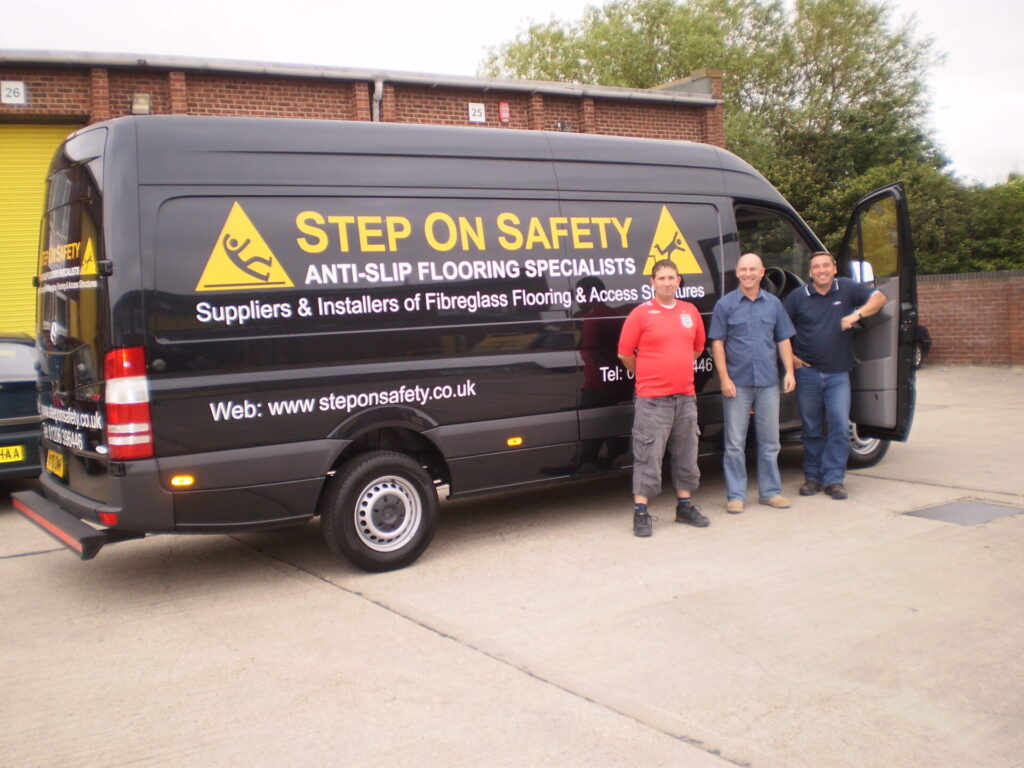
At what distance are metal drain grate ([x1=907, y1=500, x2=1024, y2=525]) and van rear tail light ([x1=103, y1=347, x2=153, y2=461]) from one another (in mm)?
4964

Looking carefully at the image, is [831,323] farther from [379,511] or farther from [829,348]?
[379,511]

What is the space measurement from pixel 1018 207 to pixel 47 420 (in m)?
21.4

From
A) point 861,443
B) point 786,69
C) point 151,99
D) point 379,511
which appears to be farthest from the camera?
point 786,69

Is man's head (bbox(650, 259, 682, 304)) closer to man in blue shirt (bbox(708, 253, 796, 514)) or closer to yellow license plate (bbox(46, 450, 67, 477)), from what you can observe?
man in blue shirt (bbox(708, 253, 796, 514))

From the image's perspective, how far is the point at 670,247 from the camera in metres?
6.75

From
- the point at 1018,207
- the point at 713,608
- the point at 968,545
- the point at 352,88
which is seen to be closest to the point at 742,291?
the point at 968,545

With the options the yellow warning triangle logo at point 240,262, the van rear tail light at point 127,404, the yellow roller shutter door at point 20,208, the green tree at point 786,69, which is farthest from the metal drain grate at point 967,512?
the green tree at point 786,69

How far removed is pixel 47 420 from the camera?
573 cm

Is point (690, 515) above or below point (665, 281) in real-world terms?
below

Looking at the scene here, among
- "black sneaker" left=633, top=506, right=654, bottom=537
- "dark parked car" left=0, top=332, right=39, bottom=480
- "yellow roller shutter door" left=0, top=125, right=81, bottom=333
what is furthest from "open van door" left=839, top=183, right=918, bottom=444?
"yellow roller shutter door" left=0, top=125, right=81, bottom=333

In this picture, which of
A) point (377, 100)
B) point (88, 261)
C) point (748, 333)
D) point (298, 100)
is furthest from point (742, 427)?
point (298, 100)

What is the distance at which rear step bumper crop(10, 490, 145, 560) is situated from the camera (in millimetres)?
4887

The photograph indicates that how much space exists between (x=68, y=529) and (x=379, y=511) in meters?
1.69

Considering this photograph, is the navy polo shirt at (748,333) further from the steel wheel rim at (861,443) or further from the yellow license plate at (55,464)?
the yellow license plate at (55,464)
